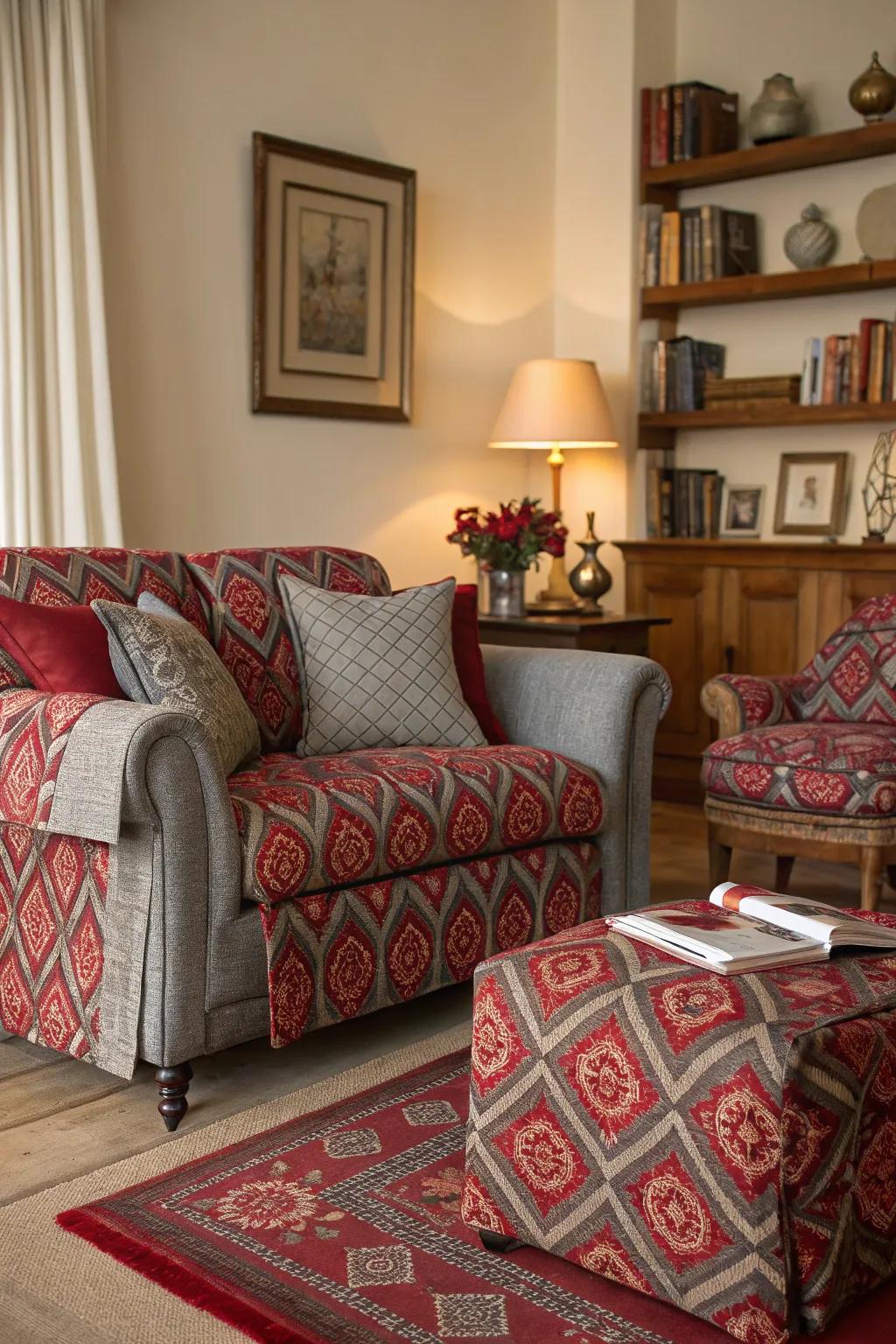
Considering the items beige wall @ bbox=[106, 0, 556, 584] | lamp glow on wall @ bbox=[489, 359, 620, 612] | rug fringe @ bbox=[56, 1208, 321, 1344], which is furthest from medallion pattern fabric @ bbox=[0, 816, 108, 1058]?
lamp glow on wall @ bbox=[489, 359, 620, 612]

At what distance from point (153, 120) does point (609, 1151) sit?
3190 mm

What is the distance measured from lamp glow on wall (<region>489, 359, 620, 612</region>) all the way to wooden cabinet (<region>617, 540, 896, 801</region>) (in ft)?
1.51

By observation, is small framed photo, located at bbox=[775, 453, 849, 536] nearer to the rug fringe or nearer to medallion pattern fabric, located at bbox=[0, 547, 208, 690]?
medallion pattern fabric, located at bbox=[0, 547, 208, 690]

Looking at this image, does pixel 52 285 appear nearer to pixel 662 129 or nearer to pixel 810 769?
pixel 810 769

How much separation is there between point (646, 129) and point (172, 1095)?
3999mm

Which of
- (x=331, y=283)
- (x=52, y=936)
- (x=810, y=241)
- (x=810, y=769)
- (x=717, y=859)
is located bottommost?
(x=717, y=859)

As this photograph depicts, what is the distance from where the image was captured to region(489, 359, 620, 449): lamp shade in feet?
15.6

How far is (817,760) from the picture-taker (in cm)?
341

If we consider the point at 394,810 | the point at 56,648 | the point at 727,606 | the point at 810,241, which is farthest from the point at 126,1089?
the point at 810,241

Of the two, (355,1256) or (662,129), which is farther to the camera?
(662,129)

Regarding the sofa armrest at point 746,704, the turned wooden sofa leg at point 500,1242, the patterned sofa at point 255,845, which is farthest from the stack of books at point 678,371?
Result: the turned wooden sofa leg at point 500,1242

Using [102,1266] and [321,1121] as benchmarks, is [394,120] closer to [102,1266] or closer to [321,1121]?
[321,1121]

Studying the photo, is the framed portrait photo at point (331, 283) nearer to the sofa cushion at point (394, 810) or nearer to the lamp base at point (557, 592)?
the lamp base at point (557, 592)

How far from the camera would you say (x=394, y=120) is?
4.68 metres
